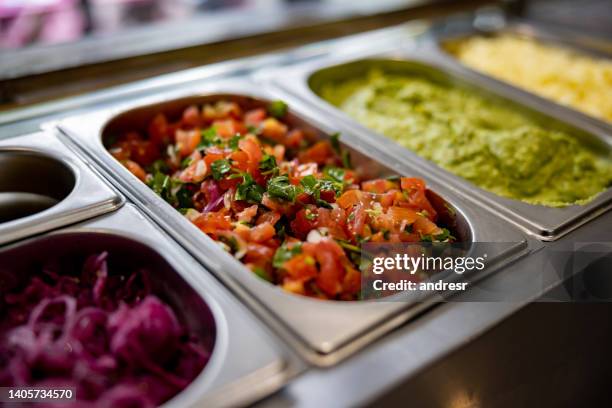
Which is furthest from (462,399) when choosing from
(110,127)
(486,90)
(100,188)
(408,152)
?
(486,90)

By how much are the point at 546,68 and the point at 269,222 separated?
6.33 ft

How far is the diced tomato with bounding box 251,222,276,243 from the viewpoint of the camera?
4.70 feet

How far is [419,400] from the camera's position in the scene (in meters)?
1.09

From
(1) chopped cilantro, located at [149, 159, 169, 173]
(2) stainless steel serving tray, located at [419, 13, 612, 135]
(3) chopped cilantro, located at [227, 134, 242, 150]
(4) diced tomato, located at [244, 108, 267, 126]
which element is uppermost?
(2) stainless steel serving tray, located at [419, 13, 612, 135]

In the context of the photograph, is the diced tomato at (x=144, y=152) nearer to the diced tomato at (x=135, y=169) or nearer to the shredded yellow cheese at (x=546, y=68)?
the diced tomato at (x=135, y=169)

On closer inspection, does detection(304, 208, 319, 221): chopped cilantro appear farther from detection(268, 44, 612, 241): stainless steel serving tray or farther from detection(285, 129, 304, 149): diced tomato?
detection(285, 129, 304, 149): diced tomato

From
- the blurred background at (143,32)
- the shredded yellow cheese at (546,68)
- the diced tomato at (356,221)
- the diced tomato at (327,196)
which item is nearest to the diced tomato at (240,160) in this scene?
the diced tomato at (327,196)

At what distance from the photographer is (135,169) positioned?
5.84 feet

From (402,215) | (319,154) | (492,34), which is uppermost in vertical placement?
(492,34)

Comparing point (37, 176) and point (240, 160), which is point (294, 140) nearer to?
point (240, 160)

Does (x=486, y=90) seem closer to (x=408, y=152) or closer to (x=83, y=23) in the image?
(x=408, y=152)

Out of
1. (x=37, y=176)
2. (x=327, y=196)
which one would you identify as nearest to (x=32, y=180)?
(x=37, y=176)

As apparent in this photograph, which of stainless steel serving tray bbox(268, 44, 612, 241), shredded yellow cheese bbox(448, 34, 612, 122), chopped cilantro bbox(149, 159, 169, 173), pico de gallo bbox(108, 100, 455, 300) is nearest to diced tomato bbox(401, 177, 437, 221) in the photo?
pico de gallo bbox(108, 100, 455, 300)

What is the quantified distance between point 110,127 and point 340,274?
42.9 inches
